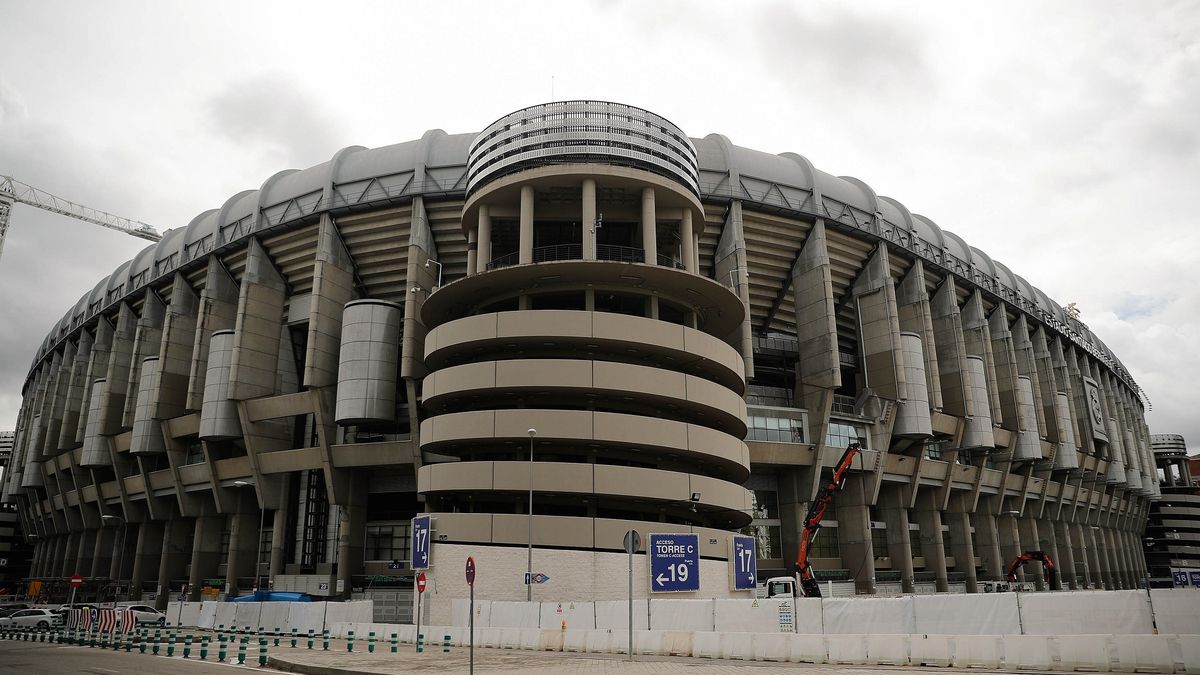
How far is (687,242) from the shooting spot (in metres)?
48.1

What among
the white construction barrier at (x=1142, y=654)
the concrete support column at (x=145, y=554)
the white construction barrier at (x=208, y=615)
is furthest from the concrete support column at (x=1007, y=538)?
the concrete support column at (x=145, y=554)

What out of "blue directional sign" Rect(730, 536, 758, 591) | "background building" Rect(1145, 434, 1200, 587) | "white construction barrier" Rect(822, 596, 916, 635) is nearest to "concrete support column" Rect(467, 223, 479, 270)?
"blue directional sign" Rect(730, 536, 758, 591)

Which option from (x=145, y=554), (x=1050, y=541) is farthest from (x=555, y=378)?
(x=1050, y=541)

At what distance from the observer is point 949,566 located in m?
64.8

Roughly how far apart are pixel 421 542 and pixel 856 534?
103 ft

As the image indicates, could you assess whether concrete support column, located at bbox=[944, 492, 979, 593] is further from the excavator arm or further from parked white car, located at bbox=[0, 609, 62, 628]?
parked white car, located at bbox=[0, 609, 62, 628]

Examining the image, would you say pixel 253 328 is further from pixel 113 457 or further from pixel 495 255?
pixel 113 457

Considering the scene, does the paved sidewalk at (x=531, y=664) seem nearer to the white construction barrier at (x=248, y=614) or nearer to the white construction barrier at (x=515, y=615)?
the white construction barrier at (x=515, y=615)

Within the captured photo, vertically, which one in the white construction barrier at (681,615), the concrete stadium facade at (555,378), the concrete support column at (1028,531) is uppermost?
the concrete stadium facade at (555,378)

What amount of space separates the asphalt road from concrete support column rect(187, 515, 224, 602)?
33.8 metres

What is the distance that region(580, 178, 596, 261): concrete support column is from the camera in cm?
4422

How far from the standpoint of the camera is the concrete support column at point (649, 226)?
44938 mm

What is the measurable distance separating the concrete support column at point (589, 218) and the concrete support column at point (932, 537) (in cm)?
3487

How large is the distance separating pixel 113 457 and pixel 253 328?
22.0 meters
